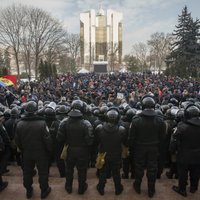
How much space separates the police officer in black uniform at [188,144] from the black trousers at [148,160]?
19.4 inches

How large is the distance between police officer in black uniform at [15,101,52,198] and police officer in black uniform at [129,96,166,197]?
5.66 ft

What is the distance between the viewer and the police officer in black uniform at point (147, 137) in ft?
19.5

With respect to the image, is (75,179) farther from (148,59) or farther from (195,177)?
(148,59)

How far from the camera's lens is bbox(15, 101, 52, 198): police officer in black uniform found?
586 cm

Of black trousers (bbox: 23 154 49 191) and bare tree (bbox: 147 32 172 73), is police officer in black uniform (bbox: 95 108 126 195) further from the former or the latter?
bare tree (bbox: 147 32 172 73)

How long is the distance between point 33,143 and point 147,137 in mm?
2257

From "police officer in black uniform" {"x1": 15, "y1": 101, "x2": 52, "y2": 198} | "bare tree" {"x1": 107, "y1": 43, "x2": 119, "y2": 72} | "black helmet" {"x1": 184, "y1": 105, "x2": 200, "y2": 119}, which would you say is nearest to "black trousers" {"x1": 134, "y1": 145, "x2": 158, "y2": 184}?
"black helmet" {"x1": 184, "y1": 105, "x2": 200, "y2": 119}

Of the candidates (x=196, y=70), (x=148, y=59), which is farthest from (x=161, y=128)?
(x=148, y=59)

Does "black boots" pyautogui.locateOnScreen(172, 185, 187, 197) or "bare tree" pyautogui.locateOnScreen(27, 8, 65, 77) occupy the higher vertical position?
"bare tree" pyautogui.locateOnScreen(27, 8, 65, 77)

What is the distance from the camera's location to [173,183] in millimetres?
6906

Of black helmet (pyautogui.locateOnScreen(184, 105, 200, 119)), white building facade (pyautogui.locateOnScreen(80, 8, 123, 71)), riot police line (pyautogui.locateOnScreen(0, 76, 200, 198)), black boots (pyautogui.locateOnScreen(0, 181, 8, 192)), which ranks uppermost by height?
white building facade (pyautogui.locateOnScreen(80, 8, 123, 71))

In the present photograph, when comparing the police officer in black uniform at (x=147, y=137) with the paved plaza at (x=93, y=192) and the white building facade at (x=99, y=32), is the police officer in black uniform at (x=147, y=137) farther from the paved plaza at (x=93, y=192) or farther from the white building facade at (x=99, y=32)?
the white building facade at (x=99, y=32)

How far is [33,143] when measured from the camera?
19.3 ft

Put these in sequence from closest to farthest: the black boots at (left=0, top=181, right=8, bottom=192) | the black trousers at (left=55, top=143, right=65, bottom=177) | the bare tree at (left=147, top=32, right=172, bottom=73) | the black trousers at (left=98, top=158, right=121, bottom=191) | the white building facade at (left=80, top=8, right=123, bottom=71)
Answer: the black trousers at (left=98, top=158, right=121, bottom=191) → the black boots at (left=0, top=181, right=8, bottom=192) → the black trousers at (left=55, top=143, right=65, bottom=177) → the bare tree at (left=147, top=32, right=172, bottom=73) → the white building facade at (left=80, top=8, right=123, bottom=71)
